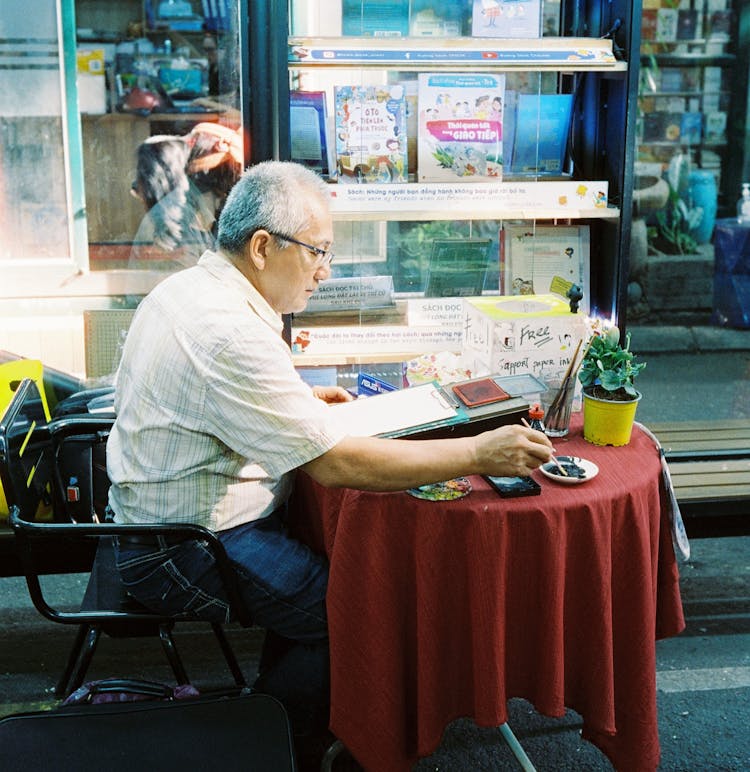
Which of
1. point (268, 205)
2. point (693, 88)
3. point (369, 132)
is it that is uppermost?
point (693, 88)

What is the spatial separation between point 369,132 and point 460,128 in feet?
1.10

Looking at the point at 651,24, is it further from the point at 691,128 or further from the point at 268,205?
the point at 268,205

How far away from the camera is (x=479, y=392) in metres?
2.33

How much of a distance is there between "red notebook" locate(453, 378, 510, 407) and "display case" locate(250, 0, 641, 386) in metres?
1.13

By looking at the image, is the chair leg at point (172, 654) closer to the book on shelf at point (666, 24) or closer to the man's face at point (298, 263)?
the man's face at point (298, 263)

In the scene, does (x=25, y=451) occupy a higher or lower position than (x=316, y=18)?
lower

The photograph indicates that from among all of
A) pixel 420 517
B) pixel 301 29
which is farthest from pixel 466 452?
pixel 301 29

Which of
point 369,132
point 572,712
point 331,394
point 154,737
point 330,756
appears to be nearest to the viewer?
point 154,737

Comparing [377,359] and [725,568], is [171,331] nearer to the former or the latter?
[377,359]

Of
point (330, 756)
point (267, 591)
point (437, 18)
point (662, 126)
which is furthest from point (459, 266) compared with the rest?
point (662, 126)

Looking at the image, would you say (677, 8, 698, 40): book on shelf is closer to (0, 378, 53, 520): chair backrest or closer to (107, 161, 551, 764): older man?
(107, 161, 551, 764): older man

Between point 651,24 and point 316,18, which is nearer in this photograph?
point 316,18

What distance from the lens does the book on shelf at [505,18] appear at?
3584 mm

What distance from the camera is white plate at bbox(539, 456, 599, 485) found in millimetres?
2207
